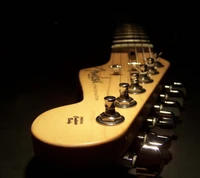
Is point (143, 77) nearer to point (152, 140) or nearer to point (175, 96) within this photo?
point (175, 96)

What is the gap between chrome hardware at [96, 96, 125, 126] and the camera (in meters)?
0.65

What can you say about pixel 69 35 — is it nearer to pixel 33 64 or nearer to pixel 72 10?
pixel 72 10

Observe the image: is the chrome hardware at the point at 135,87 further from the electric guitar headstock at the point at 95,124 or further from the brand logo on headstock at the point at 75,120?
the brand logo on headstock at the point at 75,120

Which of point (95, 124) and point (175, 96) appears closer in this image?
point (95, 124)

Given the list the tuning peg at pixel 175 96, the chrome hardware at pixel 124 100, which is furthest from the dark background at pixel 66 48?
the chrome hardware at pixel 124 100

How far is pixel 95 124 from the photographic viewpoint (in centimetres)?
66

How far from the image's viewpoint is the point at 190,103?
1322 mm

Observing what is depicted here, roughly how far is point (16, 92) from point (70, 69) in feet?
1.58

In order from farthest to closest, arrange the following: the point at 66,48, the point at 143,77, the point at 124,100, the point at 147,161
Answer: the point at 66,48 → the point at 143,77 → the point at 124,100 → the point at 147,161

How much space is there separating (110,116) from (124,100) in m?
0.12

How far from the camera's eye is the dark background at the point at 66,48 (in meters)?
1.29

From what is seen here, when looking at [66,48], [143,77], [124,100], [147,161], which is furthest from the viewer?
[66,48]

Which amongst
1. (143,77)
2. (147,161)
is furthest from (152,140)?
(143,77)

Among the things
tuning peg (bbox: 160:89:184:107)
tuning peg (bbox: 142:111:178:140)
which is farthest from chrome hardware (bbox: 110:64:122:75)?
tuning peg (bbox: 142:111:178:140)
